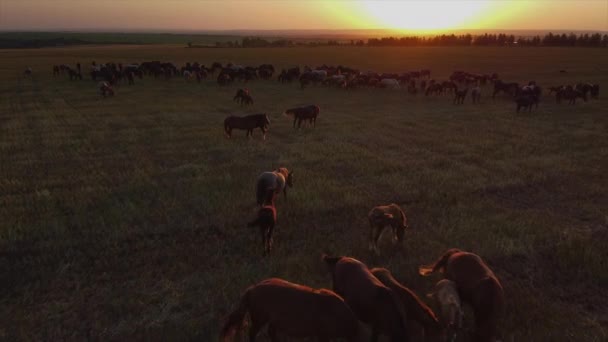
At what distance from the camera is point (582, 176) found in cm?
1195

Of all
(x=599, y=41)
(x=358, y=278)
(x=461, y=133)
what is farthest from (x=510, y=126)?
(x=599, y=41)

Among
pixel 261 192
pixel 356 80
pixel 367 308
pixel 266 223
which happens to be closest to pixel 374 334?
pixel 367 308

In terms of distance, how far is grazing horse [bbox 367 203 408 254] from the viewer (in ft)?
24.5

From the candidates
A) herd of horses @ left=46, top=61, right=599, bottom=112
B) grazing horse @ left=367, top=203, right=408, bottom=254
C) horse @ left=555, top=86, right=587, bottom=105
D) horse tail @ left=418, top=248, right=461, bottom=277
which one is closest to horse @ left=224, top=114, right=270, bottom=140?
herd of horses @ left=46, top=61, right=599, bottom=112

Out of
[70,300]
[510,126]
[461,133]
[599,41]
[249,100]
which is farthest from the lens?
[599,41]

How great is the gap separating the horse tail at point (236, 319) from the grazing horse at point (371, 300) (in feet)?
3.97

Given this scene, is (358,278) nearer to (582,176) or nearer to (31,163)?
(582,176)

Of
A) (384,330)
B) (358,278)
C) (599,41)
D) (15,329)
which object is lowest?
(15,329)

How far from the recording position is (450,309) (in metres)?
5.27

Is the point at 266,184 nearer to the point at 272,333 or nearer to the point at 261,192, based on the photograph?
the point at 261,192

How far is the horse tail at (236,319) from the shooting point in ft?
16.6

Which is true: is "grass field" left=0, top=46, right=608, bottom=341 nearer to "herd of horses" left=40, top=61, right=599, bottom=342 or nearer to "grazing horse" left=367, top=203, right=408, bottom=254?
"grazing horse" left=367, top=203, right=408, bottom=254

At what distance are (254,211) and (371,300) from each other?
184 inches

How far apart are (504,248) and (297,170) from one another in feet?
19.4
